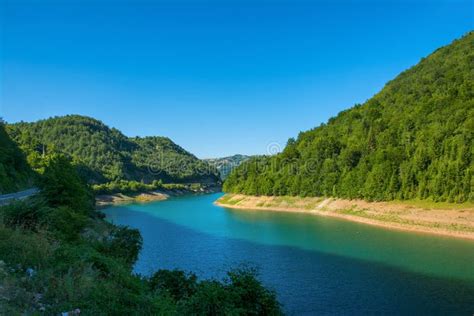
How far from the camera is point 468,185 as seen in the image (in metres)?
62.3

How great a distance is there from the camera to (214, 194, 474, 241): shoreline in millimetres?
55188

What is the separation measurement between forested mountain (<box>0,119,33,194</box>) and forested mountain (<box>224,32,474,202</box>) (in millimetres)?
74277

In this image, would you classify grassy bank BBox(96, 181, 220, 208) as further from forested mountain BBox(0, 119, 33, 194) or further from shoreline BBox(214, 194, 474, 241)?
forested mountain BBox(0, 119, 33, 194)

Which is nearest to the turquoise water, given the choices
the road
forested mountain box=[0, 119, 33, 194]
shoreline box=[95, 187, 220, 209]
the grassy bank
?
the road

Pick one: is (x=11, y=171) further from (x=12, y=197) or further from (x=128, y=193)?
(x=128, y=193)

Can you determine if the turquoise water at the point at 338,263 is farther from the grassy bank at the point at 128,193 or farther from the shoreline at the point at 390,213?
the grassy bank at the point at 128,193

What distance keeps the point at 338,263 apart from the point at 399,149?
5860cm

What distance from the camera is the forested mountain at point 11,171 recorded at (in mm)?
53991

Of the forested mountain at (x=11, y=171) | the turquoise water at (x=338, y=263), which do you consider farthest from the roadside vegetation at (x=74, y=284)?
the forested mountain at (x=11, y=171)

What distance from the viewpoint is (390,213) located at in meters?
70.4

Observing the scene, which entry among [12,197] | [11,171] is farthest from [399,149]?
[11,171]

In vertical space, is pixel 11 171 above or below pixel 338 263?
above

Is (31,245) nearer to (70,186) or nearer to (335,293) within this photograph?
(70,186)

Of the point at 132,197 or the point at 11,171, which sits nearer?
the point at 11,171
